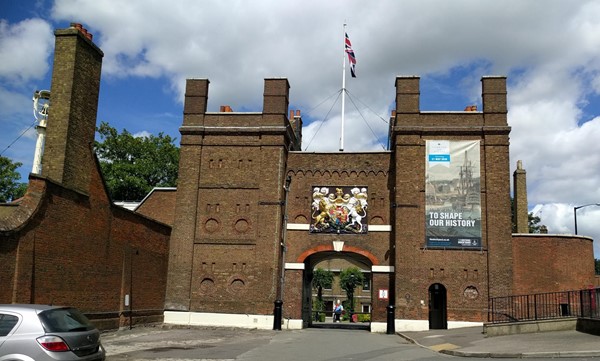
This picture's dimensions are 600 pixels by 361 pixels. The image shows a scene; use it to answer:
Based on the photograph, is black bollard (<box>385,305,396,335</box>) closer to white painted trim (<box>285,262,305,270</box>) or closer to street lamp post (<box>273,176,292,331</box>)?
white painted trim (<box>285,262,305,270</box>)

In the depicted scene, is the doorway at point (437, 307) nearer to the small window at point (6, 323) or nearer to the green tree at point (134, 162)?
the small window at point (6, 323)

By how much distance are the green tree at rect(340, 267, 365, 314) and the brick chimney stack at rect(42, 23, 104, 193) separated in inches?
1922

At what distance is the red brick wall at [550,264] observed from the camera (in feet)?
86.3

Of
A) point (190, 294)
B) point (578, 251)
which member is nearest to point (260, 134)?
point (190, 294)

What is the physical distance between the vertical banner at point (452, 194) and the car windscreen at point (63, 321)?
767 inches

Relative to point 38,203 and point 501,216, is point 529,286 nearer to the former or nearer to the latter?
point 501,216

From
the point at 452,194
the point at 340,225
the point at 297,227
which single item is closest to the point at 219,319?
the point at 297,227

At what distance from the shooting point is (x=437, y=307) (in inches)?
1074

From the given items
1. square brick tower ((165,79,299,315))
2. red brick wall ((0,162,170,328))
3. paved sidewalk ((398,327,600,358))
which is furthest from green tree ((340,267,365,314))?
paved sidewalk ((398,327,600,358))

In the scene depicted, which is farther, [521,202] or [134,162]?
[134,162]

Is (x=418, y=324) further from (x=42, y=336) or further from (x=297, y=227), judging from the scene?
(x=42, y=336)

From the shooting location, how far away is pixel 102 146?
49875 mm

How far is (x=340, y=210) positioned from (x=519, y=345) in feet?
44.3

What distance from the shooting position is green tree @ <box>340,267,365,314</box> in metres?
65.2
